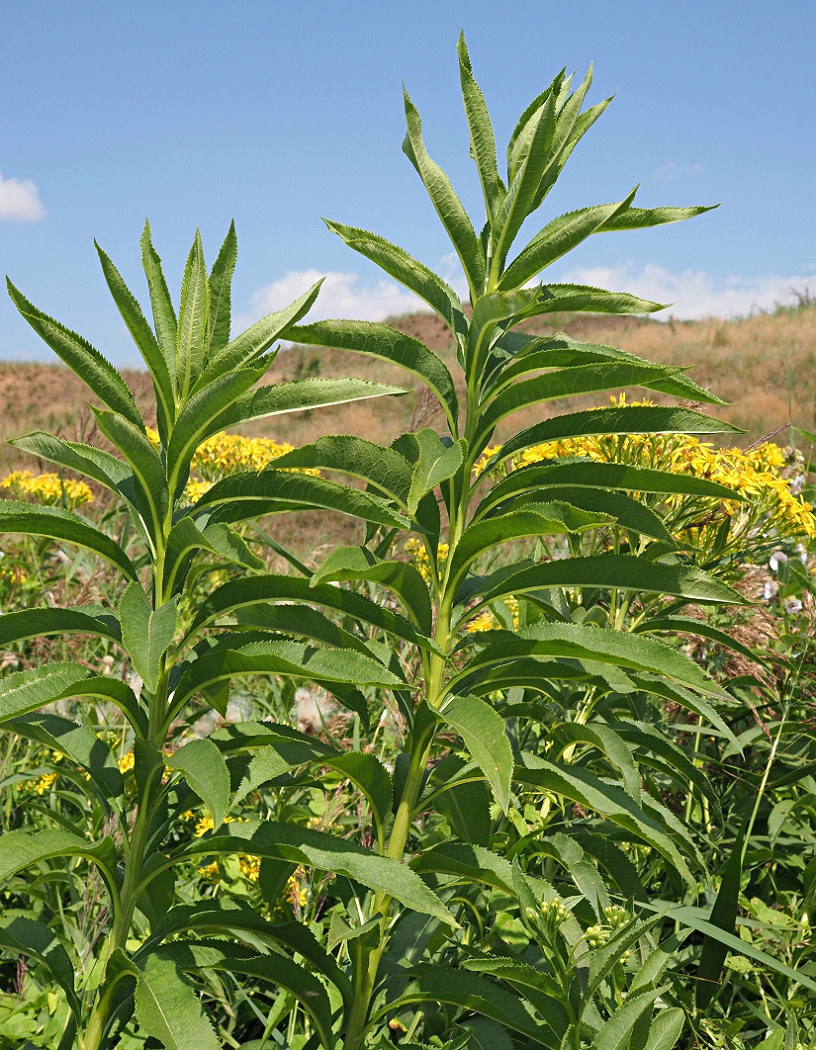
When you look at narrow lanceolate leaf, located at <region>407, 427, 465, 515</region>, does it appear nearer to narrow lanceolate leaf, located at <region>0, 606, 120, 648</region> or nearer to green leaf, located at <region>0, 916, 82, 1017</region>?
narrow lanceolate leaf, located at <region>0, 606, 120, 648</region>

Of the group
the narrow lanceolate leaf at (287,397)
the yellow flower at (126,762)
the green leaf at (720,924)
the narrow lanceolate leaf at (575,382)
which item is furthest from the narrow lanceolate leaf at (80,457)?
the green leaf at (720,924)

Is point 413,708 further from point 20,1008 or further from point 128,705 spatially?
point 20,1008

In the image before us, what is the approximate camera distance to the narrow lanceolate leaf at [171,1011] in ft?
4.16

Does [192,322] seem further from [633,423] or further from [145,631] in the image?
[633,423]

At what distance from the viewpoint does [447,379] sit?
164 cm

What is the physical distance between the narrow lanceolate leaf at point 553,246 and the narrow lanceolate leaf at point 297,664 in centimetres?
76

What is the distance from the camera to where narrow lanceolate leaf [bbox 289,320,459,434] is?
155 cm

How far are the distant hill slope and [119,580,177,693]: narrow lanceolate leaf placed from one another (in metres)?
12.2

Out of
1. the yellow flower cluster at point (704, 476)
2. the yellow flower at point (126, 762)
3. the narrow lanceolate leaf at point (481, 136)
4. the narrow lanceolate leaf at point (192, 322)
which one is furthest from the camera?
the yellow flower at point (126, 762)

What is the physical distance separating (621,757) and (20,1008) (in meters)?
1.63

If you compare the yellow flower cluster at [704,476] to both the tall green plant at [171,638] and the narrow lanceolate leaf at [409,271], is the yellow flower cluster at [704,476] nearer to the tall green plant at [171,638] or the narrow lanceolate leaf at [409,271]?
the narrow lanceolate leaf at [409,271]

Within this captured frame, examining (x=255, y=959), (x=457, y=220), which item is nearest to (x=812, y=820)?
(x=255, y=959)

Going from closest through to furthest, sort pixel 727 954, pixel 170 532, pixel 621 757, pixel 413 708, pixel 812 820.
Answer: pixel 170 532, pixel 621 757, pixel 413 708, pixel 727 954, pixel 812 820

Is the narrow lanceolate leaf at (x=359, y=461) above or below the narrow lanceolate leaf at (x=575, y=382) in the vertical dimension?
below
